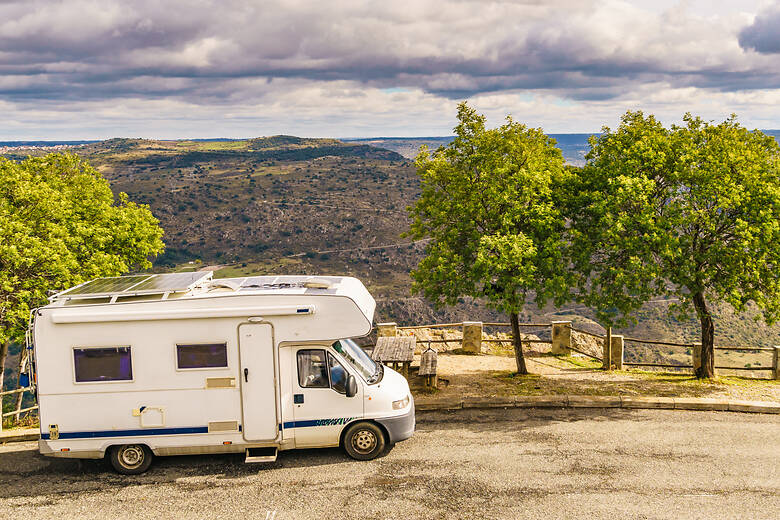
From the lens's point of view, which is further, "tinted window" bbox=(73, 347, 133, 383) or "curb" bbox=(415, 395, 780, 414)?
"curb" bbox=(415, 395, 780, 414)

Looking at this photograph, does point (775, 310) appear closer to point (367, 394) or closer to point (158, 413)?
point (367, 394)

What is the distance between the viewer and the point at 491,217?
17.3 metres

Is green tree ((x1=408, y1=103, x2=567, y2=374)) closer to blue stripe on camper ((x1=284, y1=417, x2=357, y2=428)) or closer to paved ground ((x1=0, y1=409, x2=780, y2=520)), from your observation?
paved ground ((x1=0, y1=409, x2=780, y2=520))

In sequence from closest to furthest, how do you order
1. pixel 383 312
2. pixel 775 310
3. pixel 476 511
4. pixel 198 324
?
pixel 476 511
pixel 198 324
pixel 775 310
pixel 383 312

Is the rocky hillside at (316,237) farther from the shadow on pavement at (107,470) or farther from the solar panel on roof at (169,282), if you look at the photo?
the shadow on pavement at (107,470)

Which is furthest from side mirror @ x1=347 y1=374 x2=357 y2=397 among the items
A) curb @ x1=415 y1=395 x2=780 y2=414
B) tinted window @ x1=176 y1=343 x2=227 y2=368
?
curb @ x1=415 y1=395 x2=780 y2=414

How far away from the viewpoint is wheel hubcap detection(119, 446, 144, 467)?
35.2ft

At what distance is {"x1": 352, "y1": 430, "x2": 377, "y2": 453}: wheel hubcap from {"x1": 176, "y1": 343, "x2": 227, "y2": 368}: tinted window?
116 inches

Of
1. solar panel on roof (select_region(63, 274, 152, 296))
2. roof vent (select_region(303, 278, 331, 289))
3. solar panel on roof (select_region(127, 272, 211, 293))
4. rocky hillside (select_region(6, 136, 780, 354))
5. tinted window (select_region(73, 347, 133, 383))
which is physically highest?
solar panel on roof (select_region(127, 272, 211, 293))

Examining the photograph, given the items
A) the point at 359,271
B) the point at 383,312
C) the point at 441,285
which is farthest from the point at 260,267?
the point at 441,285

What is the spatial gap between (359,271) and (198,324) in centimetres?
12360

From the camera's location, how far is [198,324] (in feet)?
34.3

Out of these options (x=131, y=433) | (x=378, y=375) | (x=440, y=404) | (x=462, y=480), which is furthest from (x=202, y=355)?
(x=440, y=404)

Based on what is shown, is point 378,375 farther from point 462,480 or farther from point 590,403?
point 590,403
